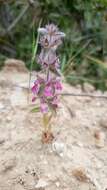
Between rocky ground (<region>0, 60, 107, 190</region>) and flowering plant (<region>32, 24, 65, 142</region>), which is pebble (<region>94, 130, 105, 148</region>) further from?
flowering plant (<region>32, 24, 65, 142</region>)

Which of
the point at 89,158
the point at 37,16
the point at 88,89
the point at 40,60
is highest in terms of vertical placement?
the point at 37,16

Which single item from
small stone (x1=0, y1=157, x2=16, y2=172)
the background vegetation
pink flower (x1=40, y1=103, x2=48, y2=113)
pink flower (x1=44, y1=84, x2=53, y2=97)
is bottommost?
small stone (x1=0, y1=157, x2=16, y2=172)

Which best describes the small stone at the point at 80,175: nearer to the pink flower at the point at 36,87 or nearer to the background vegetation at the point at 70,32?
the pink flower at the point at 36,87

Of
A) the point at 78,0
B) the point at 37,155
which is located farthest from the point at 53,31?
the point at 78,0

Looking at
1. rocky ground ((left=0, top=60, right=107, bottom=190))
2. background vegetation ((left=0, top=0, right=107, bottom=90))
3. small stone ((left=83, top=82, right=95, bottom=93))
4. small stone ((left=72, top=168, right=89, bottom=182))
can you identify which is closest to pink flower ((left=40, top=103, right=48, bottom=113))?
rocky ground ((left=0, top=60, right=107, bottom=190))

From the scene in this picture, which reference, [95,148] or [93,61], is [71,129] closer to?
[95,148]

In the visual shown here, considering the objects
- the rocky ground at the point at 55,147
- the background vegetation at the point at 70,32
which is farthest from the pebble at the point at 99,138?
the background vegetation at the point at 70,32

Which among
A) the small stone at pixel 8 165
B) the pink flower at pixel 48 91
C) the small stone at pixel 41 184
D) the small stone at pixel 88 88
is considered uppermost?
the pink flower at pixel 48 91
